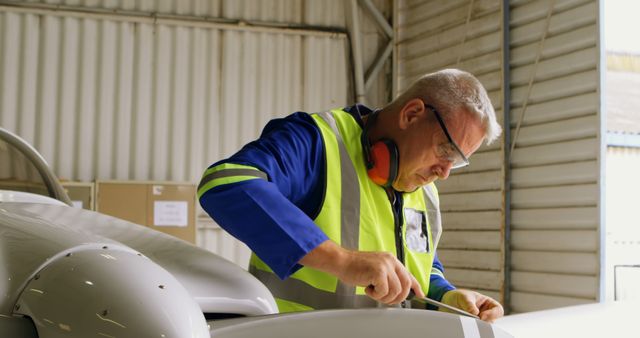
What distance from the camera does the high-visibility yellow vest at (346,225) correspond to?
A: 2.26 m

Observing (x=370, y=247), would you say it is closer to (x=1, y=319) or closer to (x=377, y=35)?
(x=1, y=319)

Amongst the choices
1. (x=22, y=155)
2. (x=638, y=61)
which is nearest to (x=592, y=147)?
(x=638, y=61)

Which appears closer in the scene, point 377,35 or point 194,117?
point 194,117

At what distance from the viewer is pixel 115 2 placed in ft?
30.4

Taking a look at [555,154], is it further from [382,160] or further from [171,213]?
[382,160]

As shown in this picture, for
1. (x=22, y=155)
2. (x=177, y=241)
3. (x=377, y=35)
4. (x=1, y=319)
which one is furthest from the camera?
(x=377, y=35)

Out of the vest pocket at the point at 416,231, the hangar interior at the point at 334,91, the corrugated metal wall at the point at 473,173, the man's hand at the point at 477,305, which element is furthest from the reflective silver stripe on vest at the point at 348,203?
the corrugated metal wall at the point at 473,173

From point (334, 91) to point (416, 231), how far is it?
7695 millimetres

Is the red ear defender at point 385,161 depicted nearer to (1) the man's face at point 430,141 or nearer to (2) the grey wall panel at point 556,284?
(1) the man's face at point 430,141

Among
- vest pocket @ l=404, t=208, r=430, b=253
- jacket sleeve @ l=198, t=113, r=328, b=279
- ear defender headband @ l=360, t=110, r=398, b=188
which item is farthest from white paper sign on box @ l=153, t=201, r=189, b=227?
jacket sleeve @ l=198, t=113, r=328, b=279

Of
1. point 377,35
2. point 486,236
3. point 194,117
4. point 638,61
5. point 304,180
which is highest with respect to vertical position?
point 377,35

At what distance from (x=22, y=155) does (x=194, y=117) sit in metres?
6.78

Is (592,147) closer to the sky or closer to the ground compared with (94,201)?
closer to the sky

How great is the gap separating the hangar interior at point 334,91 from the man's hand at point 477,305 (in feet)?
16.9
